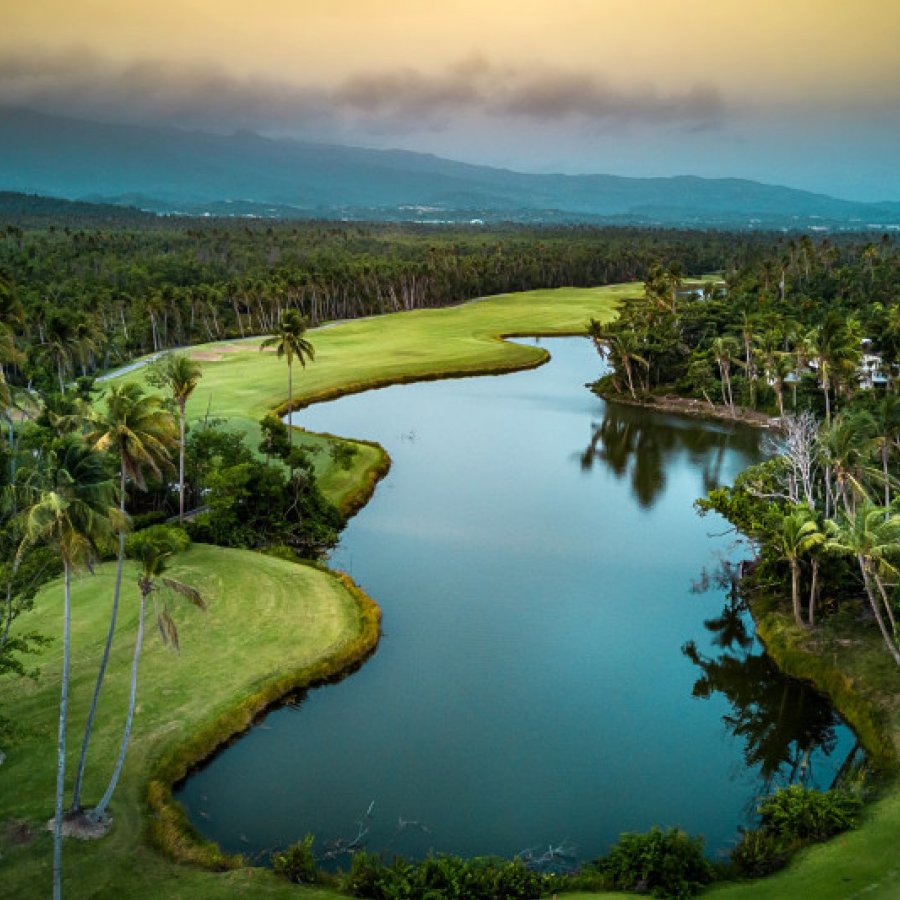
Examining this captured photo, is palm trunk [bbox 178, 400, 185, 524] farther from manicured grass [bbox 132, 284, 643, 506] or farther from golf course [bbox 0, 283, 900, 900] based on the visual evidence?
manicured grass [bbox 132, 284, 643, 506]

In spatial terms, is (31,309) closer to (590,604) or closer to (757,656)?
(590,604)

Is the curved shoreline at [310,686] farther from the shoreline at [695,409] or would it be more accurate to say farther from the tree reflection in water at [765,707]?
the shoreline at [695,409]

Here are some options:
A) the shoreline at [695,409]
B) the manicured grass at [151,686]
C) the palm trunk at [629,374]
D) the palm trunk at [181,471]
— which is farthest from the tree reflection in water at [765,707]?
the palm trunk at [629,374]

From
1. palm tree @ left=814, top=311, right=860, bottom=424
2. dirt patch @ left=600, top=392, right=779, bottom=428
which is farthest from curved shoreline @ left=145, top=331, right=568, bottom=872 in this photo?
dirt patch @ left=600, top=392, right=779, bottom=428

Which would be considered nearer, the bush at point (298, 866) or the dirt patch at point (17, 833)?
the bush at point (298, 866)

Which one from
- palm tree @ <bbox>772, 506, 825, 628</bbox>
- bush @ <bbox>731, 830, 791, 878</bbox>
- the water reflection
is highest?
palm tree @ <bbox>772, 506, 825, 628</bbox>

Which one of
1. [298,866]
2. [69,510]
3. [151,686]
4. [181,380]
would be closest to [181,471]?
[181,380]
